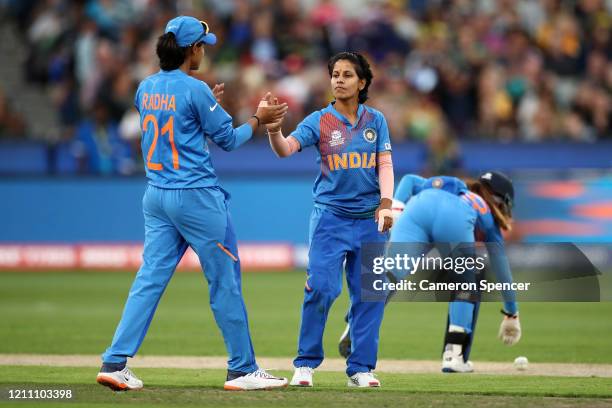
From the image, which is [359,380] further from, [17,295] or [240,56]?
[240,56]

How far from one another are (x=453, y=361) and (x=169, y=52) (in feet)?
12.8

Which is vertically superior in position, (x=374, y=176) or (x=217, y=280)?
(x=374, y=176)

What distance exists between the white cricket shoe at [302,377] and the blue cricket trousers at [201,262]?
1.75 feet

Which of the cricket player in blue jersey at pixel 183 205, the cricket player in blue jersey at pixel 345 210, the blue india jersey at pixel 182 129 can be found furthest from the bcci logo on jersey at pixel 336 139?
the blue india jersey at pixel 182 129

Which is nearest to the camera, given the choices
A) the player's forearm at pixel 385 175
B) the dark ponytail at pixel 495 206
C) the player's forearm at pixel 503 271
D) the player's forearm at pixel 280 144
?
the player's forearm at pixel 280 144

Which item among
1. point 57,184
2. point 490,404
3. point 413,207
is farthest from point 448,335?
point 57,184

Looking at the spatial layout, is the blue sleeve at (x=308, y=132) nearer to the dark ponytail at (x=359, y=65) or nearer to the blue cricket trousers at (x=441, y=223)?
the dark ponytail at (x=359, y=65)

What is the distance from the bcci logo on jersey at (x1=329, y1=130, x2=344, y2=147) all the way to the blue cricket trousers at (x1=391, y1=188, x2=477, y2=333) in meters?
1.99

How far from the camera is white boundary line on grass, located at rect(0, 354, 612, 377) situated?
10719 millimetres

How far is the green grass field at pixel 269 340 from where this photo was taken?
28.1 ft

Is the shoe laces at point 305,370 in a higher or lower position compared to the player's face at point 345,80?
lower

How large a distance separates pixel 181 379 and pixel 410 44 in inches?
594

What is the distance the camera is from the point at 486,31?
23719 mm

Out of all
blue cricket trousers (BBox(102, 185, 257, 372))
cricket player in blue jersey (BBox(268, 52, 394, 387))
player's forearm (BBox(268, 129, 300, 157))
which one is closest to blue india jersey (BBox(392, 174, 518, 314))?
cricket player in blue jersey (BBox(268, 52, 394, 387))
